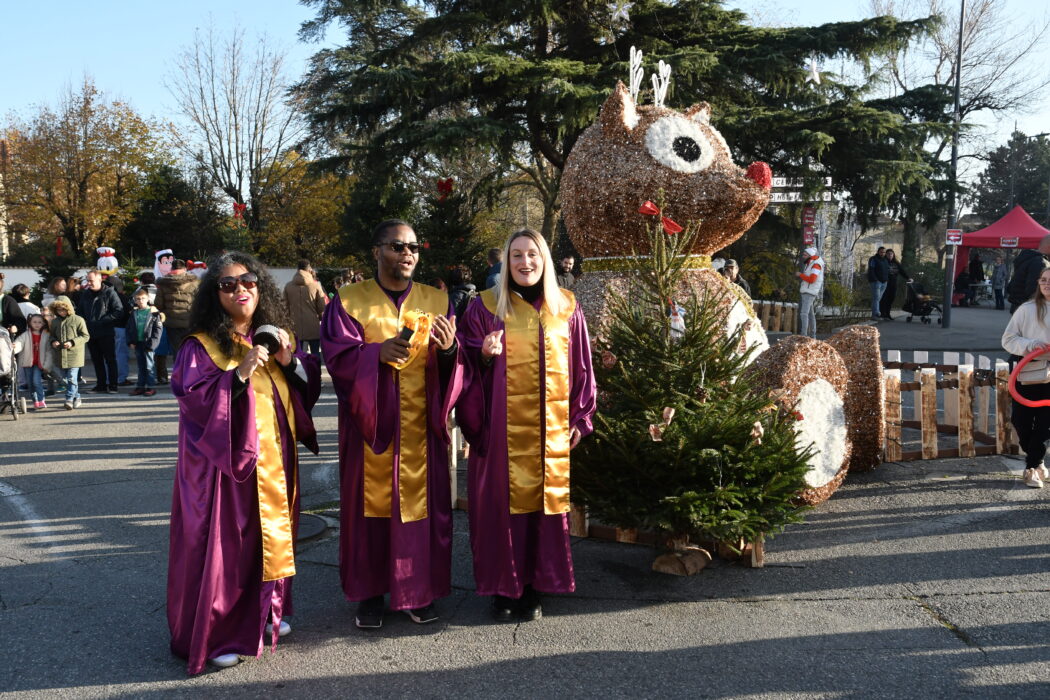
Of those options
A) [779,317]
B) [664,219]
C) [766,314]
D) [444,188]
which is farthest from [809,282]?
[664,219]

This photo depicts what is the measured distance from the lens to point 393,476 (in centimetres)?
384

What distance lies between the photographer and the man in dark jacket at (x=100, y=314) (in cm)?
1133

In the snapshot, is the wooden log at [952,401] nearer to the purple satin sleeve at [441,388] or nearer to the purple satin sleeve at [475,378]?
the purple satin sleeve at [475,378]

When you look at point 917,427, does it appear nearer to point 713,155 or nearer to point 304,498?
point 713,155

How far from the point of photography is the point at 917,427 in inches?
294

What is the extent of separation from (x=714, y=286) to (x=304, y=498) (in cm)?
342

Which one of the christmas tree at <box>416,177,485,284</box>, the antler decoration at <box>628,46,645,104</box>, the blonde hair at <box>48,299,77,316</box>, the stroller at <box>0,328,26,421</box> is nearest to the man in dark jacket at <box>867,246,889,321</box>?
the christmas tree at <box>416,177,485,284</box>

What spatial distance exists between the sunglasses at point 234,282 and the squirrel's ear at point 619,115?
3.06 meters

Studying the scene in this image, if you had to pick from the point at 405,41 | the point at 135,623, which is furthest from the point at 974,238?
the point at 135,623

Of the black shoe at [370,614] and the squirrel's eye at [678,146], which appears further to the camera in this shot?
the squirrel's eye at [678,146]

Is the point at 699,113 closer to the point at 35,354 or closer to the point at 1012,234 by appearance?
the point at 35,354

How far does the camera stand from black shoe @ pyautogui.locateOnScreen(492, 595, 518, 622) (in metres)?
3.98

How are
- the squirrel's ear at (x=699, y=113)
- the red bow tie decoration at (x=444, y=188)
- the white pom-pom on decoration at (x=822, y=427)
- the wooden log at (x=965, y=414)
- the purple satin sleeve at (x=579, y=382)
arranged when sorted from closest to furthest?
the purple satin sleeve at (x=579, y=382) → the white pom-pom on decoration at (x=822, y=427) → the squirrel's ear at (x=699, y=113) → the wooden log at (x=965, y=414) → the red bow tie decoration at (x=444, y=188)

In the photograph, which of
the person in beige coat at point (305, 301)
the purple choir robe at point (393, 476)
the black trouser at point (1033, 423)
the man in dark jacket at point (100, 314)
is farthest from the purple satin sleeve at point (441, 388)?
the man in dark jacket at point (100, 314)
